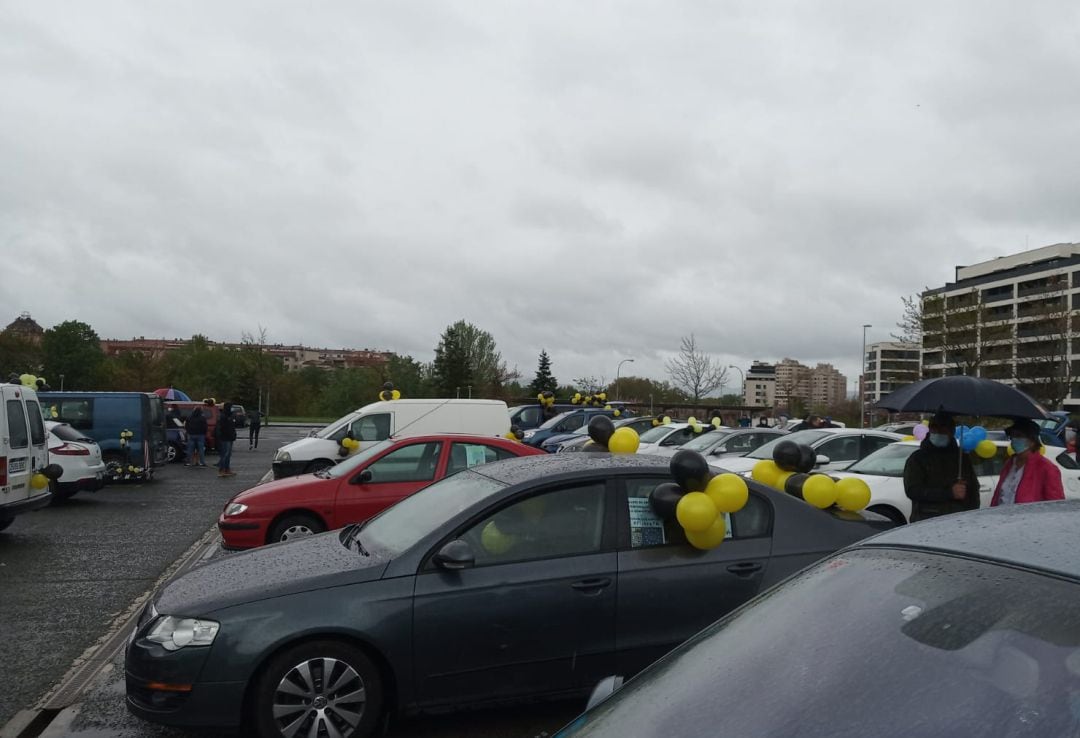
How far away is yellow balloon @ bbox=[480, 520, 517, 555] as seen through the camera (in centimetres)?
448

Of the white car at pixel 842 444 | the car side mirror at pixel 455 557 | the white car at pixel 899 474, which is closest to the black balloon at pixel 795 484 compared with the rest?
the car side mirror at pixel 455 557

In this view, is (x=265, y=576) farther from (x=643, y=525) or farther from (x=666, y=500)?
(x=666, y=500)

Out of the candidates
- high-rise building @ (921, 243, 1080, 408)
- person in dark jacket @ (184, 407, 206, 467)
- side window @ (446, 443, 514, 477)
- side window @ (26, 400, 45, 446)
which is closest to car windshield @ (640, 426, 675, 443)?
side window @ (446, 443, 514, 477)

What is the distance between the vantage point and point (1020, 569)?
183 cm

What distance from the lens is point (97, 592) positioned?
789 centimetres

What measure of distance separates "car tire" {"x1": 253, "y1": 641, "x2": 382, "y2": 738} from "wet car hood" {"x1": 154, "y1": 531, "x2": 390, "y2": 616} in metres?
0.31

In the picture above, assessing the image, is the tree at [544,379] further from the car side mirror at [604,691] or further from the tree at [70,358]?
the car side mirror at [604,691]

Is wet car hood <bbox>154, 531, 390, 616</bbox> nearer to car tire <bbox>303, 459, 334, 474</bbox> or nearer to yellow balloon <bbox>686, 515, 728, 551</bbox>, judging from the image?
yellow balloon <bbox>686, 515, 728, 551</bbox>

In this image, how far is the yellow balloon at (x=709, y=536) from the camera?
4.64m

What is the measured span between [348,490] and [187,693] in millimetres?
4749

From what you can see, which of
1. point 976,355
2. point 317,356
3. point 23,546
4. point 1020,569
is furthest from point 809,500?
point 317,356

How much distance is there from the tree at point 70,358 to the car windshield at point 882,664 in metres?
72.4

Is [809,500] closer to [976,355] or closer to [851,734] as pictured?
[851,734]

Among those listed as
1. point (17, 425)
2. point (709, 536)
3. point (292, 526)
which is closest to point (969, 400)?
point (709, 536)
